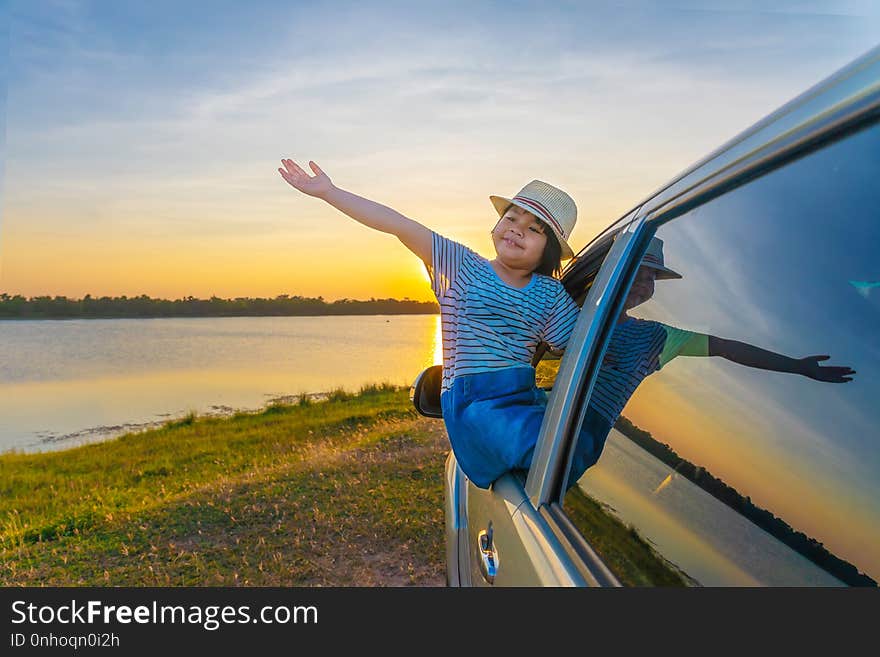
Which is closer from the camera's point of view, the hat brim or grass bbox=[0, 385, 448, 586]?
the hat brim

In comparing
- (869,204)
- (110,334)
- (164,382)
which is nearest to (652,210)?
(869,204)

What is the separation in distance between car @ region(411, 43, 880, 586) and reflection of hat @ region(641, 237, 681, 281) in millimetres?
14

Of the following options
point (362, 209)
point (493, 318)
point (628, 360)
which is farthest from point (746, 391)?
point (362, 209)

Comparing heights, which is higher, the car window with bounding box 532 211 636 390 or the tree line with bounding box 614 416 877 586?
the car window with bounding box 532 211 636 390

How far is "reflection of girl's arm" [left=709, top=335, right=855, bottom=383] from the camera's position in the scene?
40.5 inches

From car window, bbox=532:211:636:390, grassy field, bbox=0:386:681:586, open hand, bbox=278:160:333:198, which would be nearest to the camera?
car window, bbox=532:211:636:390

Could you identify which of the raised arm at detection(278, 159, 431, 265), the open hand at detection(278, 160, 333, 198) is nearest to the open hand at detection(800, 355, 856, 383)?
the raised arm at detection(278, 159, 431, 265)

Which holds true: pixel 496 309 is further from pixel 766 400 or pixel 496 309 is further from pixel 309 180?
pixel 766 400

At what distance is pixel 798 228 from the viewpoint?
1148mm

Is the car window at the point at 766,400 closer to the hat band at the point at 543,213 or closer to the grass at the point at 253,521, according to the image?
the hat band at the point at 543,213

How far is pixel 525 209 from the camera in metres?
2.87

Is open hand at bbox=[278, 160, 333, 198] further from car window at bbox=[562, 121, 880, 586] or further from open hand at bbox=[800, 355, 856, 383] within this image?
open hand at bbox=[800, 355, 856, 383]

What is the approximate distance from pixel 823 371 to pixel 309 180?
2.32 meters

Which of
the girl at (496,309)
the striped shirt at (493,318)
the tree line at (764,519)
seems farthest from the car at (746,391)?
the striped shirt at (493,318)
